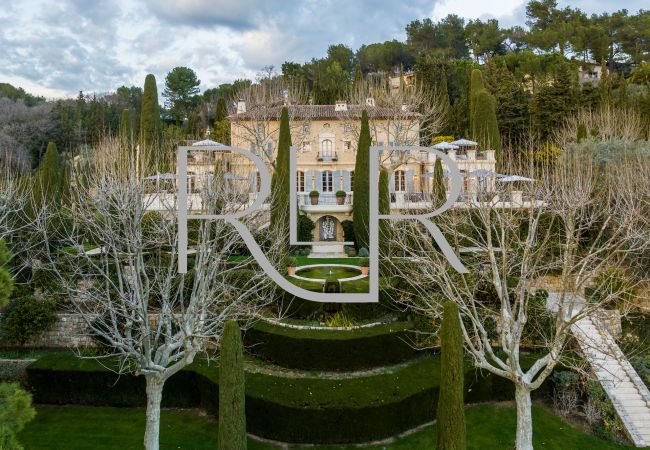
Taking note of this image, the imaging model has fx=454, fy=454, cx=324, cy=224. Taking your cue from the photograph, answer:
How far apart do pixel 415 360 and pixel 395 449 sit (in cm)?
389

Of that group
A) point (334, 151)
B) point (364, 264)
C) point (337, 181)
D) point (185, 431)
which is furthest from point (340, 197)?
point (185, 431)

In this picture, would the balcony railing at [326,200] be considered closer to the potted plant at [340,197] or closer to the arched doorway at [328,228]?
the potted plant at [340,197]

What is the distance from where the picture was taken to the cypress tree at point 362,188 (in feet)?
79.6

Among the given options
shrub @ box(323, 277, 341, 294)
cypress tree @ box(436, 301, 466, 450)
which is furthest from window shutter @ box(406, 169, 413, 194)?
cypress tree @ box(436, 301, 466, 450)

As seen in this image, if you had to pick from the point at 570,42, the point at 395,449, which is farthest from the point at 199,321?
the point at 570,42

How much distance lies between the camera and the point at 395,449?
10.9 metres

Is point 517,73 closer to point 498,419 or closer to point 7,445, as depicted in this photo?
point 498,419

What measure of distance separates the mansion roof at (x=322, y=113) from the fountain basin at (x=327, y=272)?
37.6 feet

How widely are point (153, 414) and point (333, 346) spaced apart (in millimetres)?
5356

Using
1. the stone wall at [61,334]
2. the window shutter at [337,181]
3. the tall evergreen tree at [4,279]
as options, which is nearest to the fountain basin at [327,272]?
the stone wall at [61,334]

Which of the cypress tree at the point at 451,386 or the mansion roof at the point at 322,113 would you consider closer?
the cypress tree at the point at 451,386

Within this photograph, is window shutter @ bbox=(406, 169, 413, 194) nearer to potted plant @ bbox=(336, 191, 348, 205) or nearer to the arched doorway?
potted plant @ bbox=(336, 191, 348, 205)

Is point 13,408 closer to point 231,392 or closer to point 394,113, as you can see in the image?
point 231,392

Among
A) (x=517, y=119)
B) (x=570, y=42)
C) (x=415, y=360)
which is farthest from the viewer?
(x=570, y=42)
